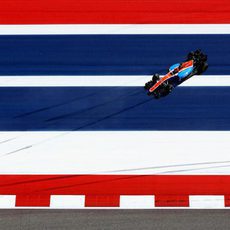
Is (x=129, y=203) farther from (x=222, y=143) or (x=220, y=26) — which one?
(x=220, y=26)

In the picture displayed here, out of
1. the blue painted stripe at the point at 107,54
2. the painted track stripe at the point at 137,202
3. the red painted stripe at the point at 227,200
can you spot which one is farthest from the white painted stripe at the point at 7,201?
the red painted stripe at the point at 227,200

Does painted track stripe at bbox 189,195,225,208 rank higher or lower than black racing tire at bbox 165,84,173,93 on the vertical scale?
lower

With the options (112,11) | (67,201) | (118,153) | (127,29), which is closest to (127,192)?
(118,153)

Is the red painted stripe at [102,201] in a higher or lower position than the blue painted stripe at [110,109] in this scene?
lower

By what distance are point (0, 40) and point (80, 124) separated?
1061mm

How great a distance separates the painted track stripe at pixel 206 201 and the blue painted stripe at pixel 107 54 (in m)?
1.09

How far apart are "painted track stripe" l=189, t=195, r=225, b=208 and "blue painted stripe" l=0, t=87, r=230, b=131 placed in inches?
23.6

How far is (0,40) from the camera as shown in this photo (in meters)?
4.33

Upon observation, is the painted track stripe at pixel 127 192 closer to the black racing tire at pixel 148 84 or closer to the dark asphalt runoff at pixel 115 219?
the dark asphalt runoff at pixel 115 219

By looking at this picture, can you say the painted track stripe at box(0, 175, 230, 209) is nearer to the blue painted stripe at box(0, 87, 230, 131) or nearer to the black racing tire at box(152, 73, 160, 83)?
the blue painted stripe at box(0, 87, 230, 131)

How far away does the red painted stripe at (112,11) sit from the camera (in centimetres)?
428

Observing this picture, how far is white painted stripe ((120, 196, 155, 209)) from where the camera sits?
411 centimetres

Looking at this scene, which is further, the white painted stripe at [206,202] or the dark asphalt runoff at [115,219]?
the white painted stripe at [206,202]

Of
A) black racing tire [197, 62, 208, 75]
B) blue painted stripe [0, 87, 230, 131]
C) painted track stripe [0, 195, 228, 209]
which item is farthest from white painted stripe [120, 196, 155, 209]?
black racing tire [197, 62, 208, 75]
